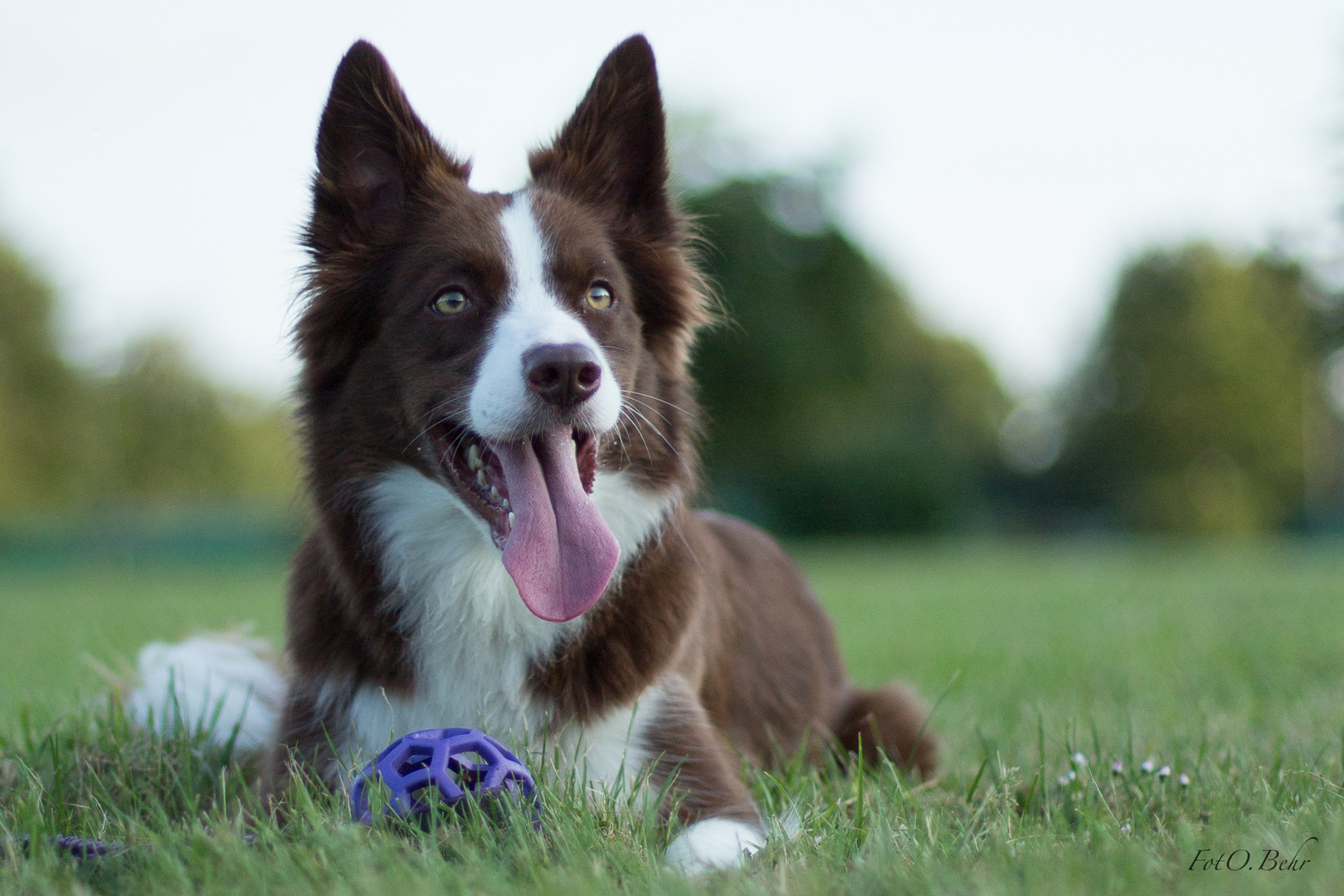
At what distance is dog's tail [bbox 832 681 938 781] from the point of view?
391 centimetres

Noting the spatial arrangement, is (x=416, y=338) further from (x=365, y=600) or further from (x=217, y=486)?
(x=217, y=486)

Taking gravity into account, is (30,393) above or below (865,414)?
above

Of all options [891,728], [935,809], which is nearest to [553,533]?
[935,809]

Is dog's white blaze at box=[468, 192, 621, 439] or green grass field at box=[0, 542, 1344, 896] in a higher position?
dog's white blaze at box=[468, 192, 621, 439]

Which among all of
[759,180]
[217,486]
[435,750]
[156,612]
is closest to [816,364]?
[759,180]

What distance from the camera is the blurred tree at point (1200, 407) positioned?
39844 millimetres

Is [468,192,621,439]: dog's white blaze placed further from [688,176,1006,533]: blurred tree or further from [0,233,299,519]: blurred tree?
[688,176,1006,533]: blurred tree

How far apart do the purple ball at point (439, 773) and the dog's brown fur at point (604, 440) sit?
449 millimetres

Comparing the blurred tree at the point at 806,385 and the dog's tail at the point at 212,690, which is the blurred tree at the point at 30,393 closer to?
the blurred tree at the point at 806,385

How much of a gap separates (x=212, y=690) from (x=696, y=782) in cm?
217

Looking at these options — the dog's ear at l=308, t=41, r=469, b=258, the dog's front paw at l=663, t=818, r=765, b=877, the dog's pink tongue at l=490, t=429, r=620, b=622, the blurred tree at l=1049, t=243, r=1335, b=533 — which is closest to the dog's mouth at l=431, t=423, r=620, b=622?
the dog's pink tongue at l=490, t=429, r=620, b=622

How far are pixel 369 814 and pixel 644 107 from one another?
8.13ft

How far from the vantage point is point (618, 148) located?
3.85 meters

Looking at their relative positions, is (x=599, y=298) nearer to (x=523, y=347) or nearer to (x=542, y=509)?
(x=523, y=347)
